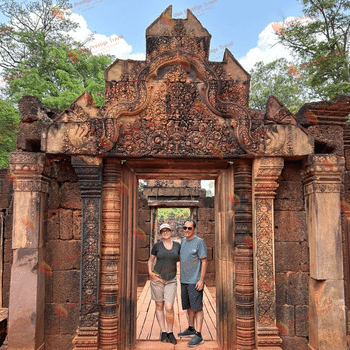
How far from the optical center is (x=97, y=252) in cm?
399

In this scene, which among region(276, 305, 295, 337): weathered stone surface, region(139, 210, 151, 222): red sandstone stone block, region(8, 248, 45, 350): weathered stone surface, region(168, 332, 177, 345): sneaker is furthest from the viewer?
region(139, 210, 151, 222): red sandstone stone block

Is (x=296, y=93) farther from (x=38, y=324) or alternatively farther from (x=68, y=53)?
(x=38, y=324)

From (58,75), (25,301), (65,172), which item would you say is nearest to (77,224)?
(65,172)

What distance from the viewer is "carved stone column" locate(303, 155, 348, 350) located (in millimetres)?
3895

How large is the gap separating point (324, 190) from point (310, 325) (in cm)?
173

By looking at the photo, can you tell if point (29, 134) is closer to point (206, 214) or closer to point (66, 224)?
point (66, 224)

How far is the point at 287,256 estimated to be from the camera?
13.8ft

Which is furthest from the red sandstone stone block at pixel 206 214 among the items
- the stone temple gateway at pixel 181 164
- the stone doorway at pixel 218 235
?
the stone temple gateway at pixel 181 164

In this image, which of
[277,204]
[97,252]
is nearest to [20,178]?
[97,252]

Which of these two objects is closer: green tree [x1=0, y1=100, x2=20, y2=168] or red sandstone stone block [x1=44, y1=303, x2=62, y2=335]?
red sandstone stone block [x1=44, y1=303, x2=62, y2=335]

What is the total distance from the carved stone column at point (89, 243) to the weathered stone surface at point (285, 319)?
230 cm

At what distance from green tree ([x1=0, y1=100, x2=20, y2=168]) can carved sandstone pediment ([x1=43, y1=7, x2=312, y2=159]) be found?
973cm

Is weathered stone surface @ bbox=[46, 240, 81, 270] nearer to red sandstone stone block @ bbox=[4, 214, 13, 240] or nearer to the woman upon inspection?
the woman

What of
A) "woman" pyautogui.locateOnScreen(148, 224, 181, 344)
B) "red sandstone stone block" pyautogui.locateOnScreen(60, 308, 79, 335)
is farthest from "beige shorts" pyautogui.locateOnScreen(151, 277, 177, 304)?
"red sandstone stone block" pyautogui.locateOnScreen(60, 308, 79, 335)
